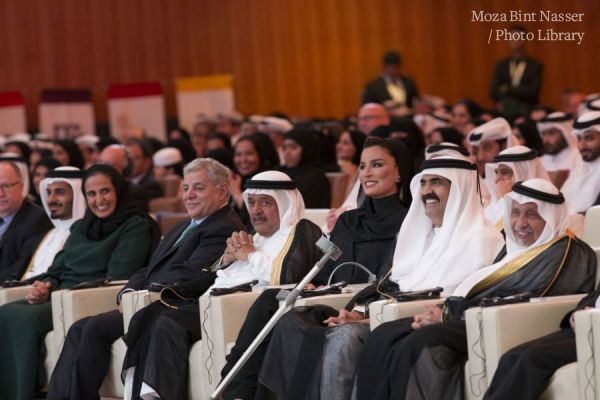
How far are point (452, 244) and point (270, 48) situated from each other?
1211 centimetres

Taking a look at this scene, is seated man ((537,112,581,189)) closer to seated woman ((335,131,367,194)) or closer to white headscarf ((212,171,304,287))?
seated woman ((335,131,367,194))

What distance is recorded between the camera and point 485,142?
8.58 m

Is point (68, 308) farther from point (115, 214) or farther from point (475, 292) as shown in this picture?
point (475, 292)

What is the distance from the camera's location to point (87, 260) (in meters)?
7.75

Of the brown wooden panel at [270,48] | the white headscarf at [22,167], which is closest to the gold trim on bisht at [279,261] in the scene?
the white headscarf at [22,167]

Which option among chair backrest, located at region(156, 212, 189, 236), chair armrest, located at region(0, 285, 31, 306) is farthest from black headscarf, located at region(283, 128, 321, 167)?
chair armrest, located at region(0, 285, 31, 306)

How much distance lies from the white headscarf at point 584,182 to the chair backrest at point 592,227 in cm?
166

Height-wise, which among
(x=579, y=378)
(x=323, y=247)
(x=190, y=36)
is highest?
(x=190, y=36)

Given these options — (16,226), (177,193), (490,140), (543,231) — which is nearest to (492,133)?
(490,140)

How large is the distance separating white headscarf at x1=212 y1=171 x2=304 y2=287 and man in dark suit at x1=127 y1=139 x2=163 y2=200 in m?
4.75

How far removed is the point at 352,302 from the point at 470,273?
587mm

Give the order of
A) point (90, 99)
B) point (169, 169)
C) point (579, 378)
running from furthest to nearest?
point (90, 99)
point (169, 169)
point (579, 378)

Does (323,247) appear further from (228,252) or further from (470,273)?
(228,252)

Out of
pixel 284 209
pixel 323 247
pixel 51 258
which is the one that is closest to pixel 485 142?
pixel 284 209
